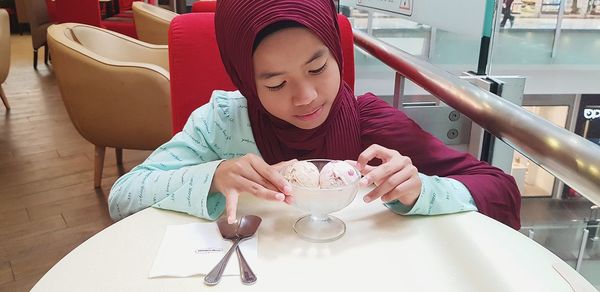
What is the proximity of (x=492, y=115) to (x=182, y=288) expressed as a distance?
0.58 metres

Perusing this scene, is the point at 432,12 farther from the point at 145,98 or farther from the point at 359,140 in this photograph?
the point at 145,98

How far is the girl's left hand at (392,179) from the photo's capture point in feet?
2.72

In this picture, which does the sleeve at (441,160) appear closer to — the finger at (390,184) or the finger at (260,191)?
the finger at (390,184)

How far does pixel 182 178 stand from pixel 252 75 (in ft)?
0.78

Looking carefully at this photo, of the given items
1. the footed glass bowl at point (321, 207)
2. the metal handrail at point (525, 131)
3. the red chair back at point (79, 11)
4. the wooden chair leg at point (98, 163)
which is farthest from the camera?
the red chair back at point (79, 11)

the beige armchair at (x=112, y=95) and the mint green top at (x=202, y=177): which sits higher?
the mint green top at (x=202, y=177)

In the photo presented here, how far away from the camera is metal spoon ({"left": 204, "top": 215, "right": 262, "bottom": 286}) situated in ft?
2.26

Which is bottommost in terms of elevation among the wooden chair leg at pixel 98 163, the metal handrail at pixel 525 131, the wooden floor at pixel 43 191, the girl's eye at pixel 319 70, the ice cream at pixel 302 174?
the wooden floor at pixel 43 191

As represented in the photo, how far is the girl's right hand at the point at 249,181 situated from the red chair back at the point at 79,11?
4.96 m

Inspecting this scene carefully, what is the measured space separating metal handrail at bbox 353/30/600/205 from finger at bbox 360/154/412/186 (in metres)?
0.17

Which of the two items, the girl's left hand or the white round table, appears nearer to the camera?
the white round table

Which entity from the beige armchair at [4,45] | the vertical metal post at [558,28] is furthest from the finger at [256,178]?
the vertical metal post at [558,28]

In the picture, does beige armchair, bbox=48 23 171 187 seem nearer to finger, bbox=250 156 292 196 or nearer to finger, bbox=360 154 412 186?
finger, bbox=250 156 292 196

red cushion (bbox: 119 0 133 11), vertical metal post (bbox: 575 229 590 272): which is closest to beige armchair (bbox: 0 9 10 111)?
red cushion (bbox: 119 0 133 11)
